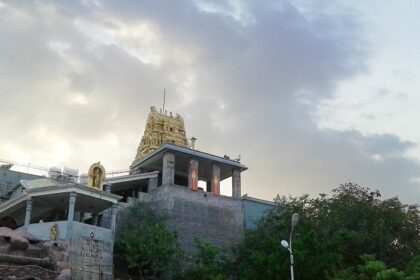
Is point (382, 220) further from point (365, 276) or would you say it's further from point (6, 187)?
point (6, 187)

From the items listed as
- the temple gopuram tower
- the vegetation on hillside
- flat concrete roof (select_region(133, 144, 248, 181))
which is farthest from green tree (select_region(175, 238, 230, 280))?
the temple gopuram tower

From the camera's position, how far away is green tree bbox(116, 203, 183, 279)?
101 feet

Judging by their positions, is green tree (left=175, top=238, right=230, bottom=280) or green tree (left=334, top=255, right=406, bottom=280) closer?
green tree (left=334, top=255, right=406, bottom=280)

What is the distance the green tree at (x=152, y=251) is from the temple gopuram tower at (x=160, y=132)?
17.6 meters

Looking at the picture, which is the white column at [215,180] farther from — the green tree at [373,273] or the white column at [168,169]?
the green tree at [373,273]

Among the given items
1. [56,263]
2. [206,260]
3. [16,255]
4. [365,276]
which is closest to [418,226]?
[365,276]

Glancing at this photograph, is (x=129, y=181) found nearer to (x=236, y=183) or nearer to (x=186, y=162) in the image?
(x=186, y=162)

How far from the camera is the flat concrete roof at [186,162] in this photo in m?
40.0

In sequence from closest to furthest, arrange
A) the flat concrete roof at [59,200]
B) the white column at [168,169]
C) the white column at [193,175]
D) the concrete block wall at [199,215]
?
the flat concrete roof at [59,200]
the concrete block wall at [199,215]
the white column at [168,169]
the white column at [193,175]

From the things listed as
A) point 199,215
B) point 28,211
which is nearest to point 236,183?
point 199,215

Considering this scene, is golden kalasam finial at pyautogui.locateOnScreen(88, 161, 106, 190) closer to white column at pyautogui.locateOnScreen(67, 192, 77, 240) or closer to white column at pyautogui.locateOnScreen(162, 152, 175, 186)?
white column at pyautogui.locateOnScreen(67, 192, 77, 240)

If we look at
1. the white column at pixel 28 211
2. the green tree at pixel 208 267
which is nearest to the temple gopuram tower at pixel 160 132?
the white column at pixel 28 211

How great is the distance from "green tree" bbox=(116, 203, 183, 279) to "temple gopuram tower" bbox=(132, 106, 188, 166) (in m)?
17.6

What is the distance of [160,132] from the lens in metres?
51.2
